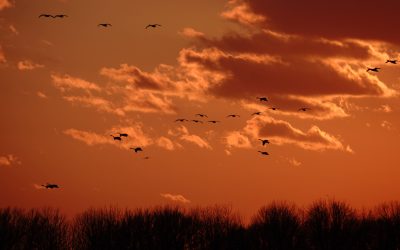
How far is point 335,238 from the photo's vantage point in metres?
67.1

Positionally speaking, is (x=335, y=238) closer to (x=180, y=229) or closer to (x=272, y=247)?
(x=272, y=247)

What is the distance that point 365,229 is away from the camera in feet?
223

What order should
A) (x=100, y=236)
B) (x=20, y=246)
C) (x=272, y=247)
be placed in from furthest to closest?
(x=272, y=247)
(x=100, y=236)
(x=20, y=246)

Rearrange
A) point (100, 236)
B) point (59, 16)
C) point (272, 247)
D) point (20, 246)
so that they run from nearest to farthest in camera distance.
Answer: point (59, 16) < point (20, 246) < point (100, 236) < point (272, 247)

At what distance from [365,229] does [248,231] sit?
1216 cm

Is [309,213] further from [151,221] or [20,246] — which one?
[20,246]

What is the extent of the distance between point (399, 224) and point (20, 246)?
3810 centimetres

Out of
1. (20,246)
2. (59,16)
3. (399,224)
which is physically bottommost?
(20,246)

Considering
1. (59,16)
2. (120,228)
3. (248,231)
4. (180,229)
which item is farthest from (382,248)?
(59,16)

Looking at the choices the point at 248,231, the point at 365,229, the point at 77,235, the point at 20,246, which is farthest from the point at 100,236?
the point at 365,229

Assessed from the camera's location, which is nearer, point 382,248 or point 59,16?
point 59,16

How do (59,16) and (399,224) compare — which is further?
(399,224)

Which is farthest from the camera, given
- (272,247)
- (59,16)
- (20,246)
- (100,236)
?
(272,247)

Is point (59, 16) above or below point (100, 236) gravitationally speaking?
above
